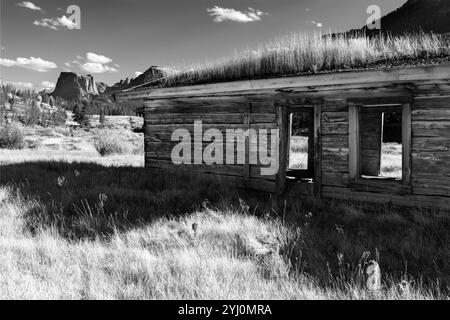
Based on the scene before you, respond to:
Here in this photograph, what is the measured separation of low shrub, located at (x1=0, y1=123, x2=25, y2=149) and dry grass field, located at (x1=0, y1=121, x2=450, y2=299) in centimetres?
1224

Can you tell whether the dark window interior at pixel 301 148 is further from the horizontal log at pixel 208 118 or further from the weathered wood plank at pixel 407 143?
the weathered wood plank at pixel 407 143

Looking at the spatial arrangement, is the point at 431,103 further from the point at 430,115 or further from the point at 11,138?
the point at 11,138

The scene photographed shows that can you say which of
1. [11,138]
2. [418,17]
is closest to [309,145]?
[11,138]

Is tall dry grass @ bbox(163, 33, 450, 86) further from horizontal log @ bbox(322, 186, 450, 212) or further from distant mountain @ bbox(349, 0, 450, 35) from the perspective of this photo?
distant mountain @ bbox(349, 0, 450, 35)

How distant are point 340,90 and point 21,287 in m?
5.68

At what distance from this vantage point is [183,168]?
8.88 m

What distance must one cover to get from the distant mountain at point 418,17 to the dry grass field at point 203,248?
193ft

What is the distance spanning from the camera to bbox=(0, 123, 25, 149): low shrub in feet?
57.2

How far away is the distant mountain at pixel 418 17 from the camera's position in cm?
5834

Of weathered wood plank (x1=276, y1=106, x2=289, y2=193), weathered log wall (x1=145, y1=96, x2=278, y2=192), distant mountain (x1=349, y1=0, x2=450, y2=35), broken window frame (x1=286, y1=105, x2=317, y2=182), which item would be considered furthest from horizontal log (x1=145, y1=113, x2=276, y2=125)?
distant mountain (x1=349, y1=0, x2=450, y2=35)

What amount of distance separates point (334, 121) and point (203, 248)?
389cm

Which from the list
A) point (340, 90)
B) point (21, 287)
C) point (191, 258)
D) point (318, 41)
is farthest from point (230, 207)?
point (318, 41)

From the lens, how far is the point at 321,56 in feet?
22.9
